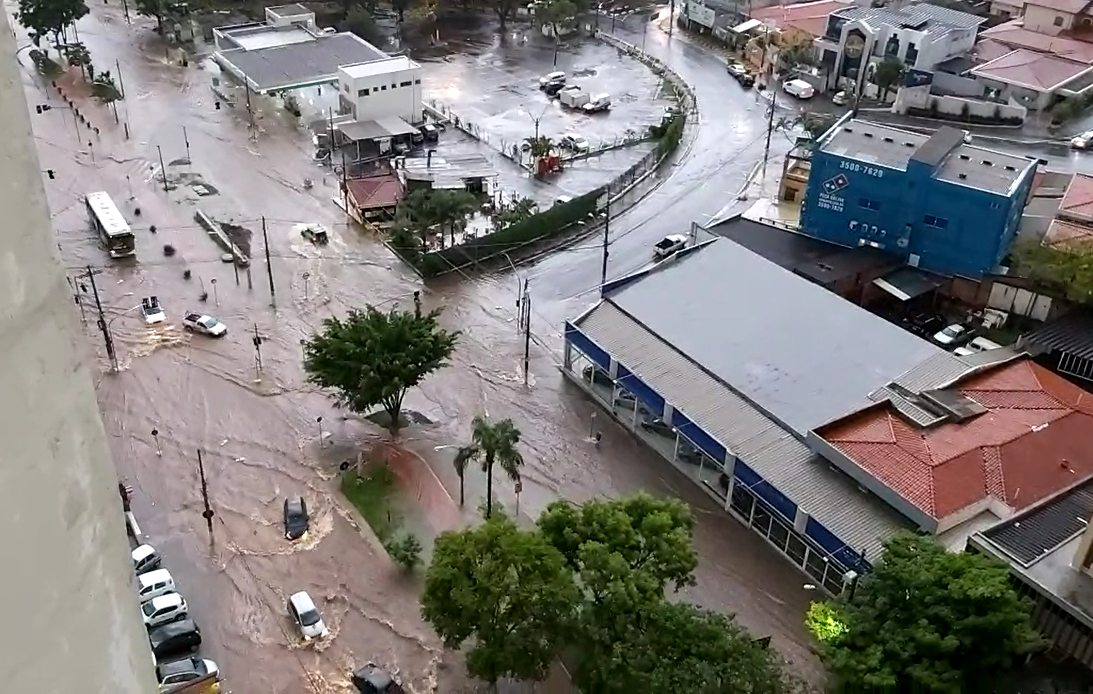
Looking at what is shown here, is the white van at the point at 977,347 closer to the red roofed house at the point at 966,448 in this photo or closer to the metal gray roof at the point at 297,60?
the red roofed house at the point at 966,448

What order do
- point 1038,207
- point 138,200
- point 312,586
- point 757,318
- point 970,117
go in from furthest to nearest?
1. point 970,117
2. point 138,200
3. point 1038,207
4. point 757,318
5. point 312,586

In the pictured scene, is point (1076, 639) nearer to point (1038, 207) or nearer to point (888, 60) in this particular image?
point (1038, 207)

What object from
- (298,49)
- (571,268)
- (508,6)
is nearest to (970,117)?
(571,268)

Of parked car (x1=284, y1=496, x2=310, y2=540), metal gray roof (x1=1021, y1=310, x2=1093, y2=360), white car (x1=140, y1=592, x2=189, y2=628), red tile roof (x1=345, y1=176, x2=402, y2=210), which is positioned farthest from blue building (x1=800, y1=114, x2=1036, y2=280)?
white car (x1=140, y1=592, x2=189, y2=628)

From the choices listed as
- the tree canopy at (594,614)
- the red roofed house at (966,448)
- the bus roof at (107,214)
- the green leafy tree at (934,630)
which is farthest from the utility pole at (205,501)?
the red roofed house at (966,448)

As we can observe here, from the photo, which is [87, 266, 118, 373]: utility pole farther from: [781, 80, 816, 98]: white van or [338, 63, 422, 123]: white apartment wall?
[781, 80, 816, 98]: white van

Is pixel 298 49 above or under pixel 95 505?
under

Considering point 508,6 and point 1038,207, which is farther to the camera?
point 508,6
